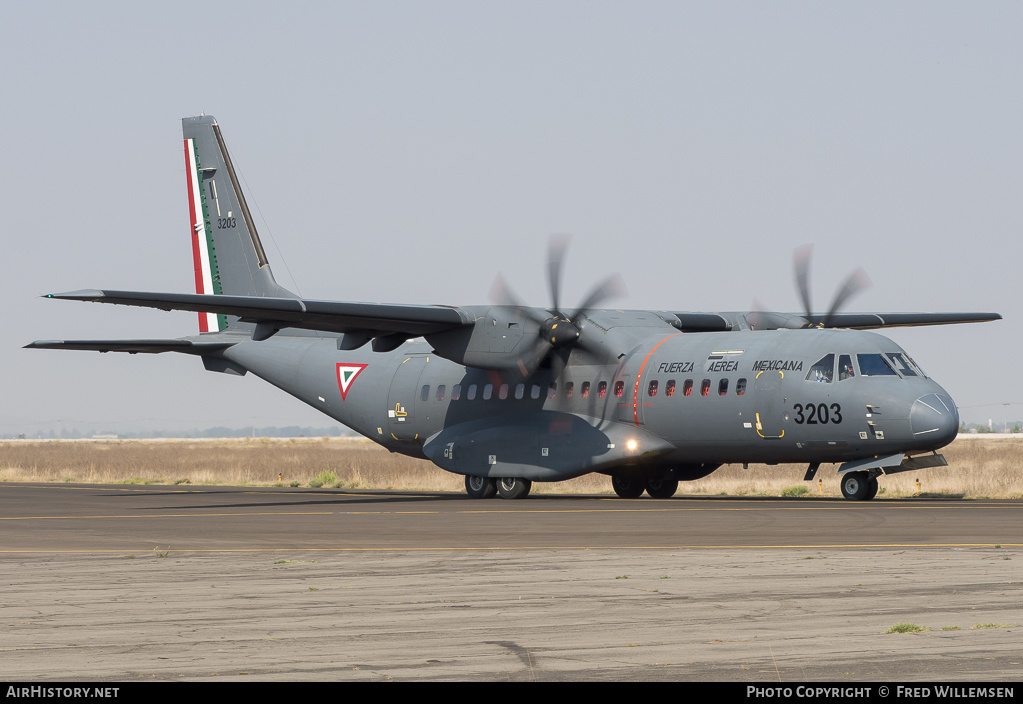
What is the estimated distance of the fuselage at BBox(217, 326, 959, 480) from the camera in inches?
1004

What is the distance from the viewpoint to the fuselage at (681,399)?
25500 mm

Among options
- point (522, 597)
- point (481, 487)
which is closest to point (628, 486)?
point (481, 487)

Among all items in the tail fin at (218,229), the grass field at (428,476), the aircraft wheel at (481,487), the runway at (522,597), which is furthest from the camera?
the tail fin at (218,229)

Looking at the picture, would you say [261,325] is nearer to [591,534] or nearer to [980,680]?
[591,534]

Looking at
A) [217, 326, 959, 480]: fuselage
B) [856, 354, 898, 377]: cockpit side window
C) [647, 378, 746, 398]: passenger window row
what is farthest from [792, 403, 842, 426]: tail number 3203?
[647, 378, 746, 398]: passenger window row

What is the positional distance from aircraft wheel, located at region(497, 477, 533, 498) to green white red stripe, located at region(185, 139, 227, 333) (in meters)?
11.1

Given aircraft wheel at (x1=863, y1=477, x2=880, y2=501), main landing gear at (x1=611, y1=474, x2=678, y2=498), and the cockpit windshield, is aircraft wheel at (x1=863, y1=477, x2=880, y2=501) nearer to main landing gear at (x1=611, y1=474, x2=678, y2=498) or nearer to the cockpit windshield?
the cockpit windshield

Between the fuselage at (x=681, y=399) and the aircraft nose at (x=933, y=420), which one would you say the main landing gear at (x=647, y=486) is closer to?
the fuselage at (x=681, y=399)

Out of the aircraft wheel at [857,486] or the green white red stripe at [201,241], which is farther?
the green white red stripe at [201,241]

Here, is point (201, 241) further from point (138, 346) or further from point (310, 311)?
point (310, 311)

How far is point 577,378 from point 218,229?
13293 millimetres

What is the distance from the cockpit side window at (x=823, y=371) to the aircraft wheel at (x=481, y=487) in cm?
850

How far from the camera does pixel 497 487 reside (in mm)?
31125

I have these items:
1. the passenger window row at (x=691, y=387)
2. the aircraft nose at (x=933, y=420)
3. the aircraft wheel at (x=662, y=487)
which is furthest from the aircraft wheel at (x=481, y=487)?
the aircraft nose at (x=933, y=420)
